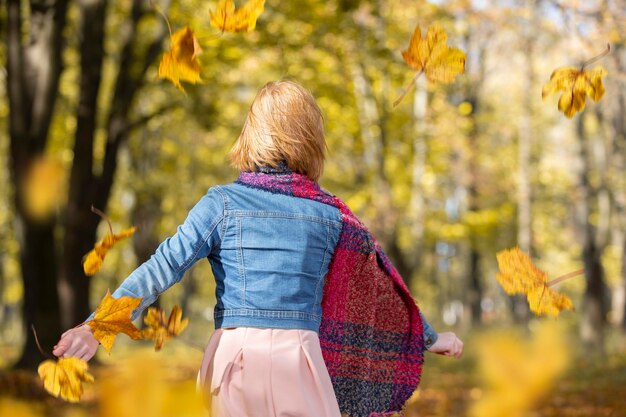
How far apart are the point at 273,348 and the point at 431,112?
56.9ft

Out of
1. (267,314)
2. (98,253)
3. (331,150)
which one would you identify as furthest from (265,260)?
(331,150)

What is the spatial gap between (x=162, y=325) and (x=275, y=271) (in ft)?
2.26

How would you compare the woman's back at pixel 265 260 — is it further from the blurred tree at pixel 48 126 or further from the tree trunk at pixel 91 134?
the tree trunk at pixel 91 134

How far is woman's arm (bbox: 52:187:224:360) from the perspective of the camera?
8.37ft

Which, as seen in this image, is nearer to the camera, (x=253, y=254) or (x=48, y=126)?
(x=253, y=254)

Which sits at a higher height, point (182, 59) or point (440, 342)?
point (182, 59)

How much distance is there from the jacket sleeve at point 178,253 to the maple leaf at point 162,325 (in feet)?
1.59

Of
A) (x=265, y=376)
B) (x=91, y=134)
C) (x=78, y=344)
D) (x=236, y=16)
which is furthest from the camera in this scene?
(x=91, y=134)

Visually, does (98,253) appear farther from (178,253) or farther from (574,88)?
(574,88)

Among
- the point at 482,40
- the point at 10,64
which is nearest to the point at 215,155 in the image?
the point at 482,40

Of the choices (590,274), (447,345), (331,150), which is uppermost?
(331,150)

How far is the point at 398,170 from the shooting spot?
73.4 ft

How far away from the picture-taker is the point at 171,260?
8.70ft

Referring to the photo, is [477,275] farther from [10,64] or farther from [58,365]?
[58,365]
